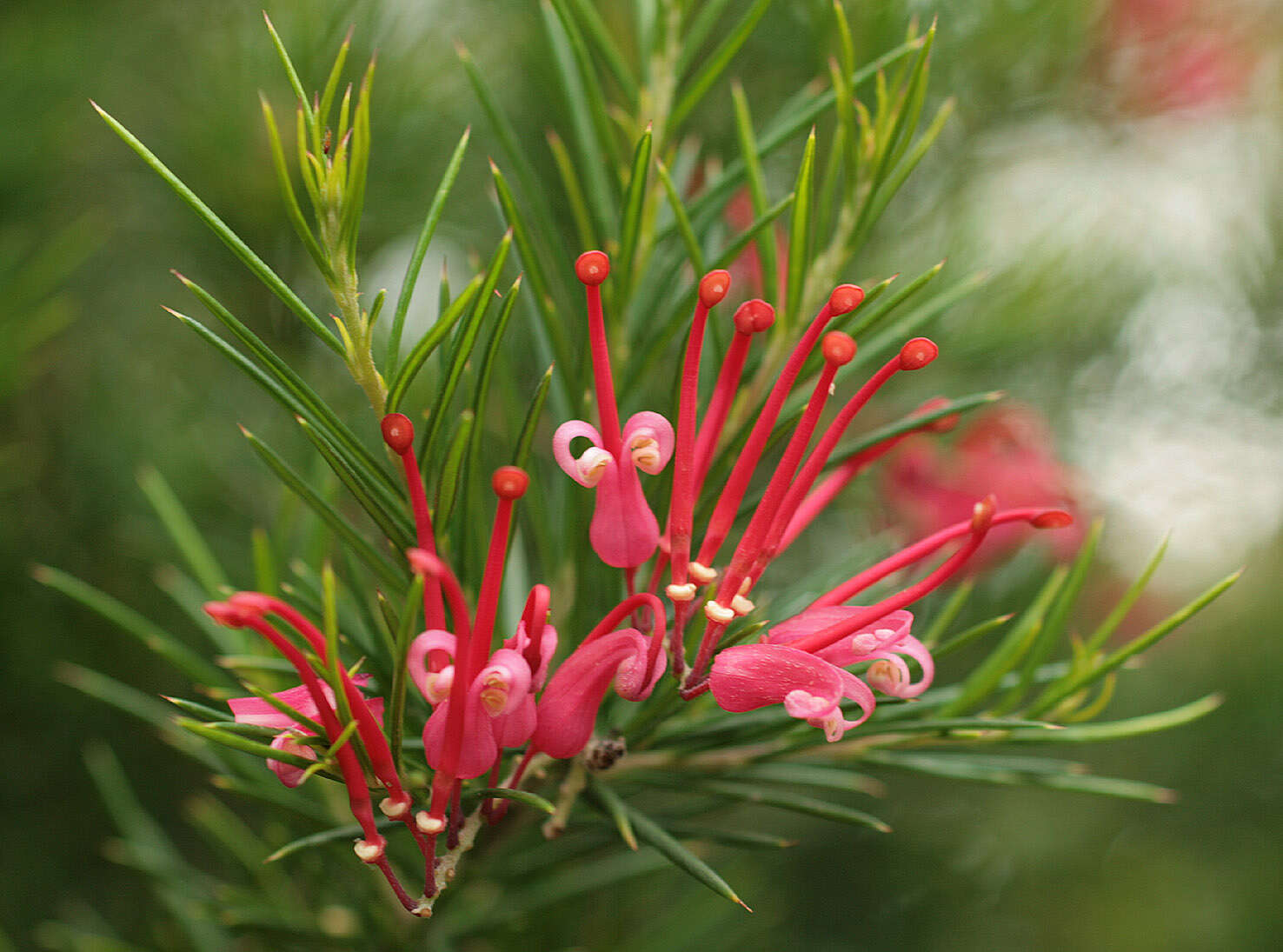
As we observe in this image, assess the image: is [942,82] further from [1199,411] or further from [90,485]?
[90,485]

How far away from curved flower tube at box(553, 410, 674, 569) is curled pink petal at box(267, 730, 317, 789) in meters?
0.09

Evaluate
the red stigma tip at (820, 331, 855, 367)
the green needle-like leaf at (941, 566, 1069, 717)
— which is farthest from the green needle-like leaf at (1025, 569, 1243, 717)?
the red stigma tip at (820, 331, 855, 367)

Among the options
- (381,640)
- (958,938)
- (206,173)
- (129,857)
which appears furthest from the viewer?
(958,938)

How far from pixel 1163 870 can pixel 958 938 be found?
0.22 meters

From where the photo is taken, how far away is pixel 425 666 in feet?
0.73

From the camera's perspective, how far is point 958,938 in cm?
68

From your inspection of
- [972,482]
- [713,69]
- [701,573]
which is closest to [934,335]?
[972,482]

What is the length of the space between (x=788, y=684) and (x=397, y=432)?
11cm

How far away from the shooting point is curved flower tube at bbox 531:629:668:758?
23 centimetres

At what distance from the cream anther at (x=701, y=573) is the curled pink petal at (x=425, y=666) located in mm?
63

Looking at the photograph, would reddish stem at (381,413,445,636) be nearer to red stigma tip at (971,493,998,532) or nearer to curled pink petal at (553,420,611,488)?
curled pink petal at (553,420,611,488)

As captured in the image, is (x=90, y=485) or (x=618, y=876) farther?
(x=90, y=485)

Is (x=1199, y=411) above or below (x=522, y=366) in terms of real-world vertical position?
below

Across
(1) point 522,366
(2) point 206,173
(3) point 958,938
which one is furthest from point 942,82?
(3) point 958,938
